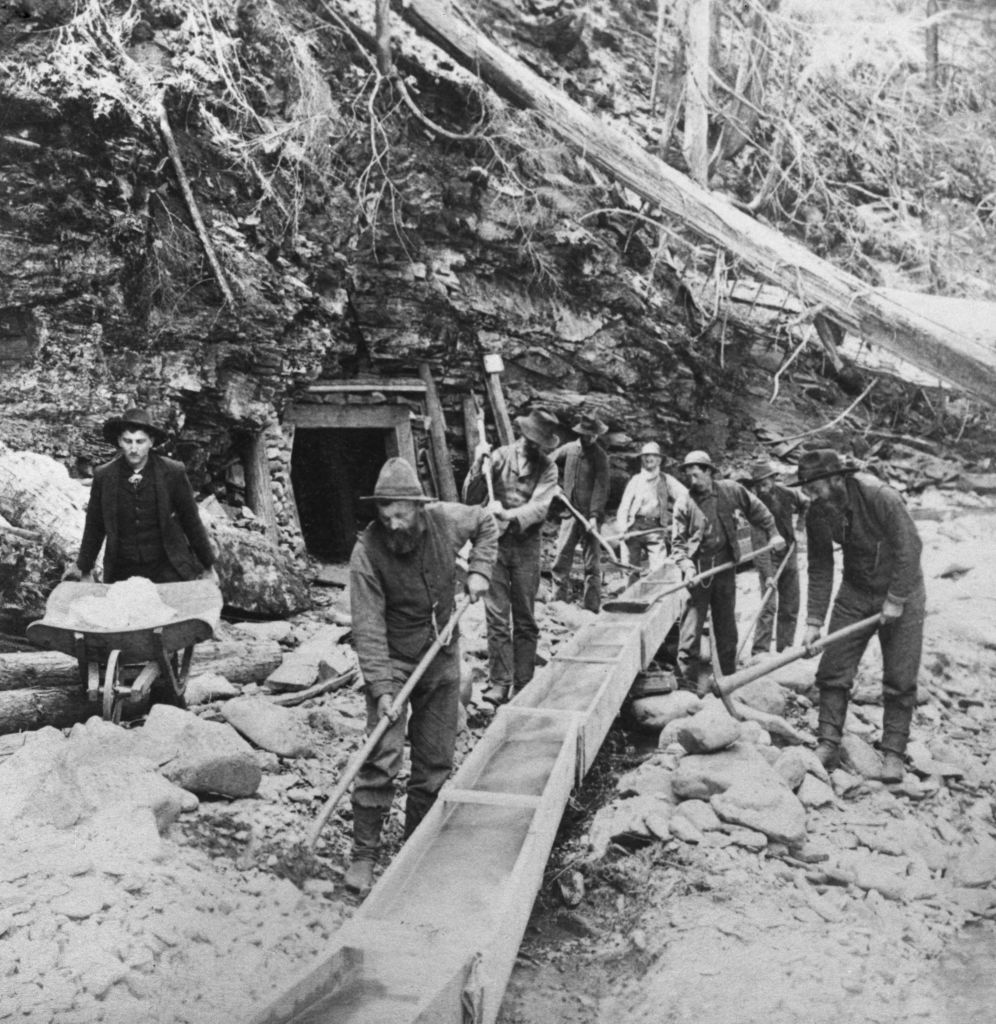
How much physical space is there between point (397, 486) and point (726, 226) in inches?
275

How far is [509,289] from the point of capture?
1157 centimetres

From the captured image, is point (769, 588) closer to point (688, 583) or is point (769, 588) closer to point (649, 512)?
point (688, 583)

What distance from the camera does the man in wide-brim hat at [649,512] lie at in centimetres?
968

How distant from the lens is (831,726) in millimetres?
5375

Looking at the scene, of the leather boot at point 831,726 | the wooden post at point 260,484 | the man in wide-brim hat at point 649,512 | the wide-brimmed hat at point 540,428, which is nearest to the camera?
the leather boot at point 831,726

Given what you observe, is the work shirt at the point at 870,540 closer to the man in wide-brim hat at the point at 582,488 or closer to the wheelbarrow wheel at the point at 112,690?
the man in wide-brim hat at the point at 582,488

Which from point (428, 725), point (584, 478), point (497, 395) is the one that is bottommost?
point (428, 725)

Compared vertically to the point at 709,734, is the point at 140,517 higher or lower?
higher

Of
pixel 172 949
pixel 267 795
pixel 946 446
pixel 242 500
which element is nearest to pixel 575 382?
pixel 242 500

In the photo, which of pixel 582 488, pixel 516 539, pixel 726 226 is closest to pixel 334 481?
Result: pixel 582 488

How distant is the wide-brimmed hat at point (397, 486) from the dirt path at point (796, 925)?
86.2 inches

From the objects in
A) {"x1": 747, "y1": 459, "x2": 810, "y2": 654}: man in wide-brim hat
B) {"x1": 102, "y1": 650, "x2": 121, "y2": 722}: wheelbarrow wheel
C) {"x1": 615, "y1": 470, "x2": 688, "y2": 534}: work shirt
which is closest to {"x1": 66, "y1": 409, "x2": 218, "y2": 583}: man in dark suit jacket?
{"x1": 102, "y1": 650, "x2": 121, "y2": 722}: wheelbarrow wheel

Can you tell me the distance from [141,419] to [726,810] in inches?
161

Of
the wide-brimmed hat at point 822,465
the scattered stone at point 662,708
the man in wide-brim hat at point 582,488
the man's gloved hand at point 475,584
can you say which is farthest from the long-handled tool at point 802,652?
the man in wide-brim hat at point 582,488
